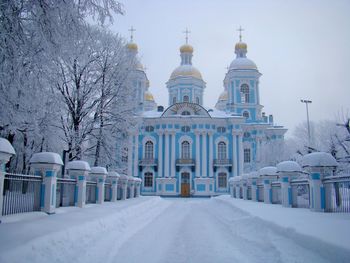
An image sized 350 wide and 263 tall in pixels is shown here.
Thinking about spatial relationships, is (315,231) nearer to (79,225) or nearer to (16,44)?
(79,225)

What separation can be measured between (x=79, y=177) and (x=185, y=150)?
Answer: 2862 cm

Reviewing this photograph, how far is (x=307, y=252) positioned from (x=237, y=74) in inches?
1656

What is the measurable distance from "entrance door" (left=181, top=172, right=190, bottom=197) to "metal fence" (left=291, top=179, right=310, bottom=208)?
2652 centimetres

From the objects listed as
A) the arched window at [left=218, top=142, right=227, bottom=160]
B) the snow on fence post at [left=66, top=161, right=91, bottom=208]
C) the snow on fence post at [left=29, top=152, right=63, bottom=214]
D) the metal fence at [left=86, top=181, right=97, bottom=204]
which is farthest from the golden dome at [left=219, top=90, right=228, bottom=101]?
the snow on fence post at [left=29, top=152, right=63, bottom=214]

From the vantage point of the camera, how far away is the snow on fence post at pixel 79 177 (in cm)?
1319

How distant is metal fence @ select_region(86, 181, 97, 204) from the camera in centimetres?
1484

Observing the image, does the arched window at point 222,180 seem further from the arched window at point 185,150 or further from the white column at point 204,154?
the arched window at point 185,150

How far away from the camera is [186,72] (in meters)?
47.8

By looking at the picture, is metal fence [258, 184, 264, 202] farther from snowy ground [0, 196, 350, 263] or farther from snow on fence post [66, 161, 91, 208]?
snow on fence post [66, 161, 91, 208]

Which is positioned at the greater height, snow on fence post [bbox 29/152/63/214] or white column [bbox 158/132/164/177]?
white column [bbox 158/132/164/177]

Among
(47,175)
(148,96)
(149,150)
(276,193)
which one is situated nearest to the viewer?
(47,175)

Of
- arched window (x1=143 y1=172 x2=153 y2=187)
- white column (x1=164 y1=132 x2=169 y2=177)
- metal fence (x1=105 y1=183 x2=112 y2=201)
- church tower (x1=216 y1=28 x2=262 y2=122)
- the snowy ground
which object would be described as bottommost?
the snowy ground

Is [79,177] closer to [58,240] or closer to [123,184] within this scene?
[58,240]

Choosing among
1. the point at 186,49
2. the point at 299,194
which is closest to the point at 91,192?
the point at 299,194
